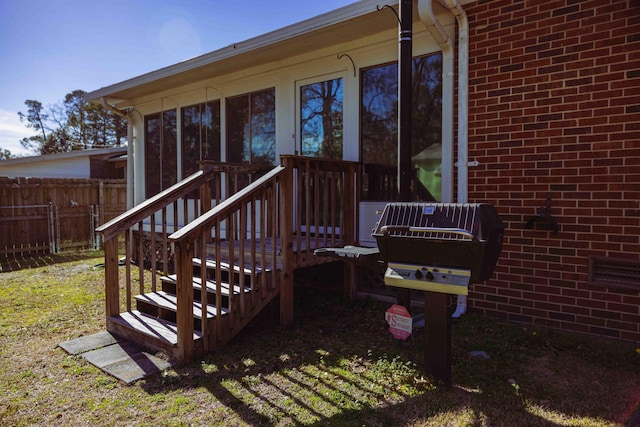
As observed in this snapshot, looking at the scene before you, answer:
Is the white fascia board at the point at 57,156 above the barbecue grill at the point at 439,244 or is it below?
above

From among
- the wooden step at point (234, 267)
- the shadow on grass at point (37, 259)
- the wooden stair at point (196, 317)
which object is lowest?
the shadow on grass at point (37, 259)

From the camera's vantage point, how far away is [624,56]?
3105 mm

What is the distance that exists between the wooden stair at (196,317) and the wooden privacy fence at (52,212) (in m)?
6.67

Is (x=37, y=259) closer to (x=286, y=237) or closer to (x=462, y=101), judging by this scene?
(x=286, y=237)

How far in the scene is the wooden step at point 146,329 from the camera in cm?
325

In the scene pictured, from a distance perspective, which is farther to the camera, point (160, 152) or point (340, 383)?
point (160, 152)

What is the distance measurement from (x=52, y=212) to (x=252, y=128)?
615 cm

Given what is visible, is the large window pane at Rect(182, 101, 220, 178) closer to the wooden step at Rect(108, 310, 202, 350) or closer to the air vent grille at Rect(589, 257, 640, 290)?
the wooden step at Rect(108, 310, 202, 350)

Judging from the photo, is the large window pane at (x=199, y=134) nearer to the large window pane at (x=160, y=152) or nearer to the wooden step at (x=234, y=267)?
the large window pane at (x=160, y=152)

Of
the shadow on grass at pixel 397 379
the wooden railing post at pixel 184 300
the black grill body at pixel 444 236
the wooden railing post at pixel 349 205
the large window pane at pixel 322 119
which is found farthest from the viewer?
the large window pane at pixel 322 119

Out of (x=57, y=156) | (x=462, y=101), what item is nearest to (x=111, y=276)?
(x=462, y=101)

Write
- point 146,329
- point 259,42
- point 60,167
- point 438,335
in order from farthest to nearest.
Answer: point 60,167 → point 259,42 → point 146,329 → point 438,335

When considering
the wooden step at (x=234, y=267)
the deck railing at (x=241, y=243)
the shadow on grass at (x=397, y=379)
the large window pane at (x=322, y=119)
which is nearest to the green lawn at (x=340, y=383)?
the shadow on grass at (x=397, y=379)

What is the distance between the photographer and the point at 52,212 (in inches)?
368
